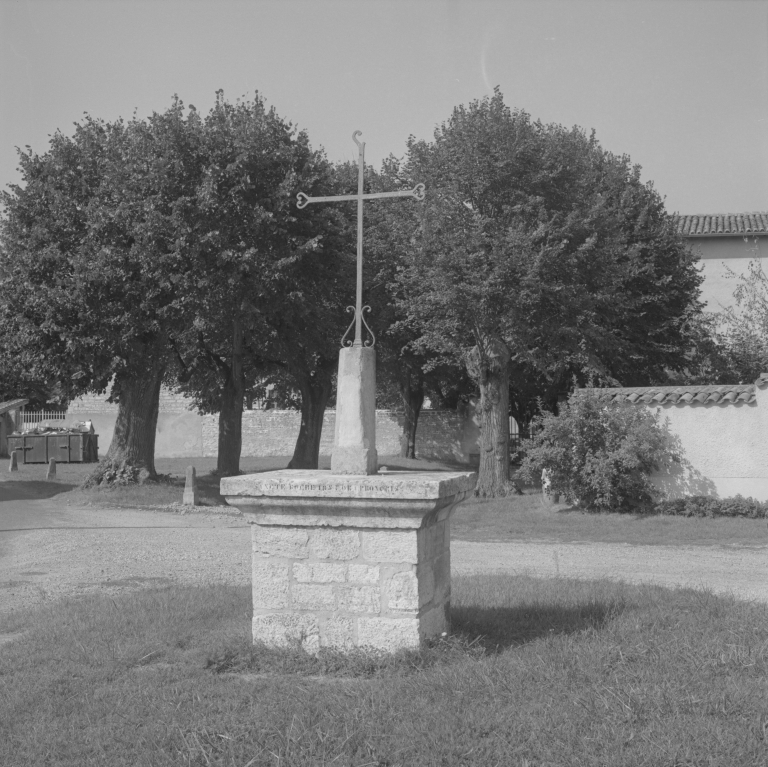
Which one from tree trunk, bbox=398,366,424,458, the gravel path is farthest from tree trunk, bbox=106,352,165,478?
tree trunk, bbox=398,366,424,458

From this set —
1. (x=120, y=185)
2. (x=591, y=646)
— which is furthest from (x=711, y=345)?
(x=591, y=646)

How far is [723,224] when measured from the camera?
1358 inches

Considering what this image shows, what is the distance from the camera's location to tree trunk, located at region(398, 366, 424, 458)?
34.1 m

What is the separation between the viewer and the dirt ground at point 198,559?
962cm

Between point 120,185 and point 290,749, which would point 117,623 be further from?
point 120,185

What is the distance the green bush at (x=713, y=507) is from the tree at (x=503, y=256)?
4261 mm

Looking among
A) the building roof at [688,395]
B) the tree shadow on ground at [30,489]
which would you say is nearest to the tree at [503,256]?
the building roof at [688,395]

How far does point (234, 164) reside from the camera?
61.5ft

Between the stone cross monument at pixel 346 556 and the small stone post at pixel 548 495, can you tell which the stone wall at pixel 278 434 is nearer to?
the small stone post at pixel 548 495

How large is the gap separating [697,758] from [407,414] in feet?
103

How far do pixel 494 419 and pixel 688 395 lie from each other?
4.60 meters

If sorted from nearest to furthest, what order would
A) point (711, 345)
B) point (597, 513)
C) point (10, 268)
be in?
1. point (597, 513)
2. point (10, 268)
3. point (711, 345)

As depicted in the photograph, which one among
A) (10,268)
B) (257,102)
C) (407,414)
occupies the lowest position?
(407,414)

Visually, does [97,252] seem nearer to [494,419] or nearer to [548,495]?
[494,419]
